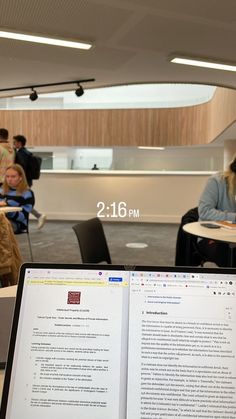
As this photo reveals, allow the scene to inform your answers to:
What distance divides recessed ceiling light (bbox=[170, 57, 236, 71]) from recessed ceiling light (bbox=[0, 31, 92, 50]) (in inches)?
41.9

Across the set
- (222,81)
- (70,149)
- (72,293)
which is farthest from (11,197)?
(70,149)

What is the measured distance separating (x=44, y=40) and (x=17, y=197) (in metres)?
1.61

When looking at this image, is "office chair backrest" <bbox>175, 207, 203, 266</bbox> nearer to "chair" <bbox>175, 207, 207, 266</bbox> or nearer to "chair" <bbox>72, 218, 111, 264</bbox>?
"chair" <bbox>175, 207, 207, 266</bbox>

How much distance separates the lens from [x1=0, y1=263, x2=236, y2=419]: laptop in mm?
637

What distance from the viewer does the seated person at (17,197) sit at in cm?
406

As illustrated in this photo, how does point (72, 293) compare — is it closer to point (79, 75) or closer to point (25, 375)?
point (25, 375)

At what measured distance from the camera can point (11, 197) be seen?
4.09m

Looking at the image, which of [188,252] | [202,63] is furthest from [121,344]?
[202,63]

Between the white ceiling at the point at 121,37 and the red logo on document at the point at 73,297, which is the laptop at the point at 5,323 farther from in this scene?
the white ceiling at the point at 121,37

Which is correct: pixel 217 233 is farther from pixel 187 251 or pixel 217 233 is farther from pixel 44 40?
pixel 44 40

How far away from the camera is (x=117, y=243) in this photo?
19.5 feet

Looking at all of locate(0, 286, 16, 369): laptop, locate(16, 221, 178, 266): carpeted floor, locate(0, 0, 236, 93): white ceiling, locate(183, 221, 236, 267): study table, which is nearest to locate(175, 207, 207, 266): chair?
locate(183, 221, 236, 267): study table

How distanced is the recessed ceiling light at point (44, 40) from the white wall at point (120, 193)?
14.1ft

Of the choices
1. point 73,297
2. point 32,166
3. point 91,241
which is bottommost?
point 91,241
